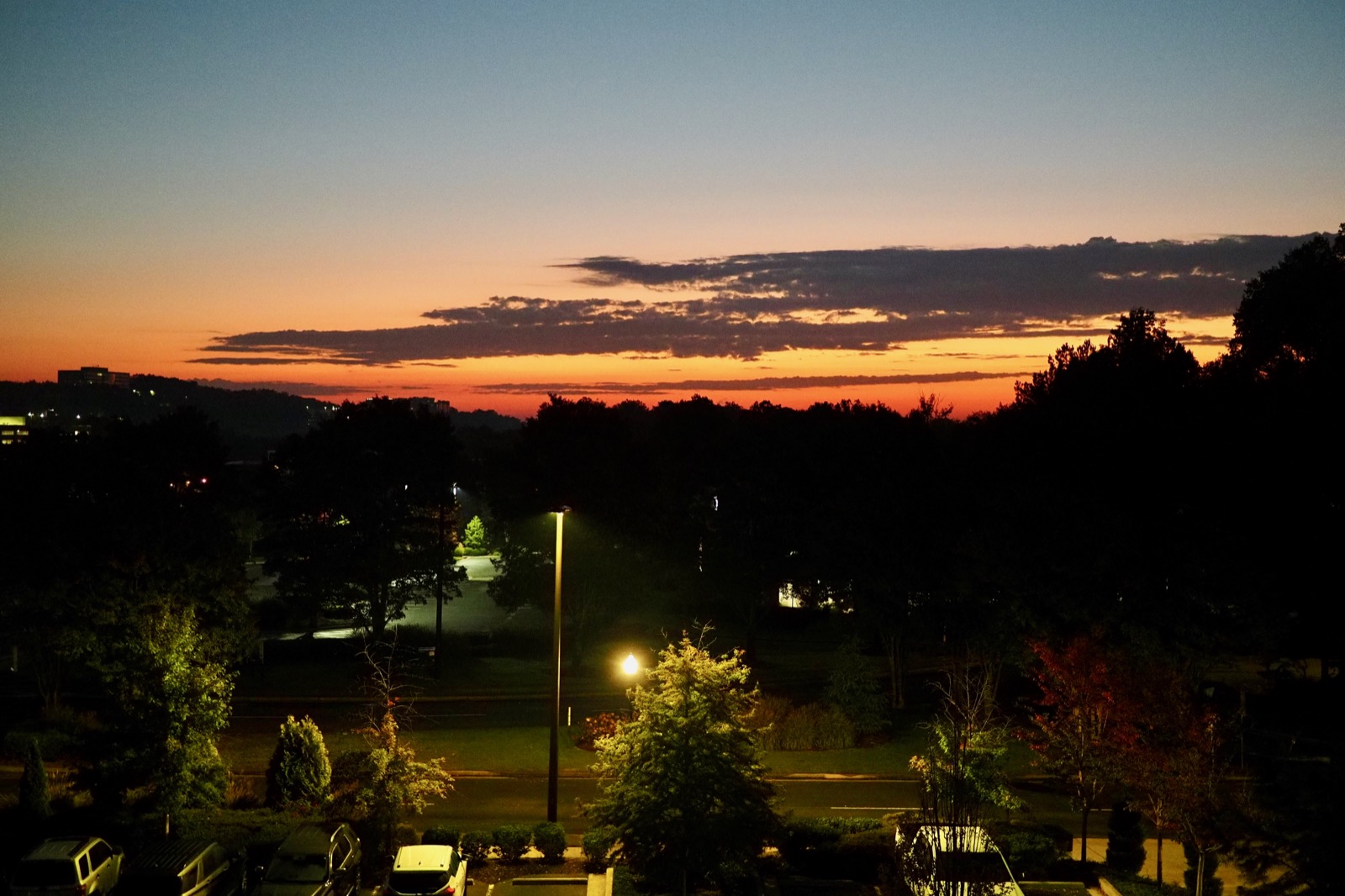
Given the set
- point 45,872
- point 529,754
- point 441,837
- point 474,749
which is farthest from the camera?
point 474,749

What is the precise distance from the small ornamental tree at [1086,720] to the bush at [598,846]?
9.74 meters

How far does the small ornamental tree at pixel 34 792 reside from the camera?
23547 millimetres

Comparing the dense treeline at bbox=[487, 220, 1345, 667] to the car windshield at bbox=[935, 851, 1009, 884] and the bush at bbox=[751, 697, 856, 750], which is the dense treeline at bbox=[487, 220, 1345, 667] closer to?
the bush at bbox=[751, 697, 856, 750]

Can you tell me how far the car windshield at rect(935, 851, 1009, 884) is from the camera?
1585 centimetres

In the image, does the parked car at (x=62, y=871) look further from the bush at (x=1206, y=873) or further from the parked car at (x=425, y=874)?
the bush at (x=1206, y=873)

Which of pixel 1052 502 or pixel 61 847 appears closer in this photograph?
pixel 61 847

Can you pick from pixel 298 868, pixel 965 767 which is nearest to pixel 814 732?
pixel 965 767

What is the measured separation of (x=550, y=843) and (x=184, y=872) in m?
6.90

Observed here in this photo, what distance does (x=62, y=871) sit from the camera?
61.3ft

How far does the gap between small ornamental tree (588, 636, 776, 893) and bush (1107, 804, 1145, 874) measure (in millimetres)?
7902

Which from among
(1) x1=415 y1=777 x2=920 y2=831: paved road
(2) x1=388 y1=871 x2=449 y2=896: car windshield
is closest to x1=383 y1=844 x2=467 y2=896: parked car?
(2) x1=388 y1=871 x2=449 y2=896: car windshield

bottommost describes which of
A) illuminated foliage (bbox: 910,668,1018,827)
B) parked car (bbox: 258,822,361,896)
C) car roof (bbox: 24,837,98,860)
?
parked car (bbox: 258,822,361,896)

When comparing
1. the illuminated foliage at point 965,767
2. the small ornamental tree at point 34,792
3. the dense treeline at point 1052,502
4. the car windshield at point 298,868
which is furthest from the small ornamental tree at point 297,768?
the illuminated foliage at point 965,767

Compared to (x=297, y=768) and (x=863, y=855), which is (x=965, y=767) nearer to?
(x=863, y=855)
